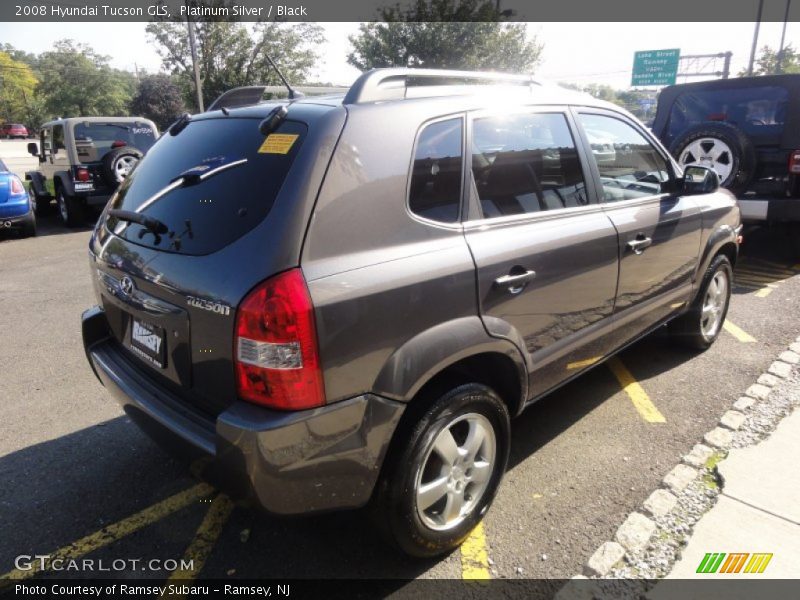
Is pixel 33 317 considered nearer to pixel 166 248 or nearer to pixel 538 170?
pixel 166 248

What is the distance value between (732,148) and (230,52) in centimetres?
2632

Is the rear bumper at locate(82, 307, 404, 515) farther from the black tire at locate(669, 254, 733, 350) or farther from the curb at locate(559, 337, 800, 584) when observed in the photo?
the black tire at locate(669, 254, 733, 350)

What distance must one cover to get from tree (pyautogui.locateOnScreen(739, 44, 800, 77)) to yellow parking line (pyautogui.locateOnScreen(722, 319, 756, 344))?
135 feet

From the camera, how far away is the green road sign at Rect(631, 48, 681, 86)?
1350 inches

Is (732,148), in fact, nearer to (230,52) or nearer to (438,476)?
(438,476)

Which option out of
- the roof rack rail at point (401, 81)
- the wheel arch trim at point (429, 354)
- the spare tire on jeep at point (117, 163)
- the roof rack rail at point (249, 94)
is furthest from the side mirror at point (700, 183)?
the spare tire on jeep at point (117, 163)

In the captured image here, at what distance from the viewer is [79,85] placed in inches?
2362

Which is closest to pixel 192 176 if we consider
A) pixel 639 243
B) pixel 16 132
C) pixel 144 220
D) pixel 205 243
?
pixel 144 220

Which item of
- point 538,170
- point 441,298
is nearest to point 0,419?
point 441,298

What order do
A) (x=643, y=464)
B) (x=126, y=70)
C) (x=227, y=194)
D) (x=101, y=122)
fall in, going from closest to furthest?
1. (x=227, y=194)
2. (x=643, y=464)
3. (x=101, y=122)
4. (x=126, y=70)

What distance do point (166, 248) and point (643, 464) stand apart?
2.61 metres

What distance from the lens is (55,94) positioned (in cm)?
6028

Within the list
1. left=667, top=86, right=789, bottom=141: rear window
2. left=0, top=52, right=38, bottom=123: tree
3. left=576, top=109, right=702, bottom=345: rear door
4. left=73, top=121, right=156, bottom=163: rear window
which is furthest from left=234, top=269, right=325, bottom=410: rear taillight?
left=0, top=52, right=38, bottom=123: tree

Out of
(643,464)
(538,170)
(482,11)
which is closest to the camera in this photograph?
(538,170)
